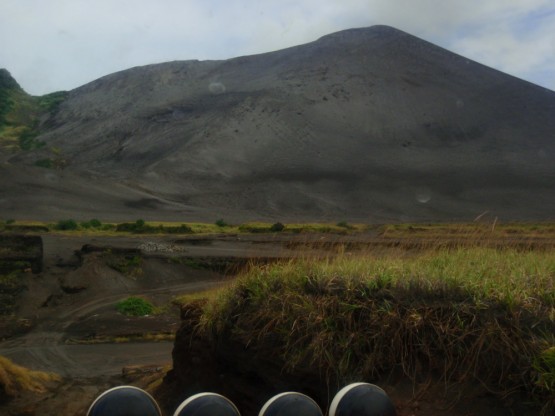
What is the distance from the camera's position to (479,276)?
20.8ft

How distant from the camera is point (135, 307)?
27.8 meters

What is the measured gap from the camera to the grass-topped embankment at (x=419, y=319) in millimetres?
5547

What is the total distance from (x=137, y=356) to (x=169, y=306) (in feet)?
24.4

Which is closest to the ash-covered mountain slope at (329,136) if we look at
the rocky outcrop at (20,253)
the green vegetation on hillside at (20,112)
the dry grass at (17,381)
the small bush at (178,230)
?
the green vegetation on hillside at (20,112)

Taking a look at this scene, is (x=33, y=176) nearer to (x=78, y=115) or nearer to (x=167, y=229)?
(x=167, y=229)

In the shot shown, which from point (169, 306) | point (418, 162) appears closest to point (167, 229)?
point (169, 306)

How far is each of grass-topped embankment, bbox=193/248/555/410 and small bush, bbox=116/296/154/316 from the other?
20474 mm

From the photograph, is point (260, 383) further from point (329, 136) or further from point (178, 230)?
point (329, 136)

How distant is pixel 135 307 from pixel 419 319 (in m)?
22.9

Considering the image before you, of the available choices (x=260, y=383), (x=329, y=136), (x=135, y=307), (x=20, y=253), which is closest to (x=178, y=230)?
(x=20, y=253)

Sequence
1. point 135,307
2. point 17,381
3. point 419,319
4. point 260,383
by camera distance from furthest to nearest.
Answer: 1. point 135,307
2. point 17,381
3. point 260,383
4. point 419,319

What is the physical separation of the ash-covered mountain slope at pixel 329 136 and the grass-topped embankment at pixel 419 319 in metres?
72.8

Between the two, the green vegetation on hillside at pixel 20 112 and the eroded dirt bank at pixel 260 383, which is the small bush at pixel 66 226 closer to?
the eroded dirt bank at pixel 260 383

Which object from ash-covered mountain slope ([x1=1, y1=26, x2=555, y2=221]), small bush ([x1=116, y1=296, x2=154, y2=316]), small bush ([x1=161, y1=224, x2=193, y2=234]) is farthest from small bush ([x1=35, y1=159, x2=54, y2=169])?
small bush ([x1=116, y1=296, x2=154, y2=316])
